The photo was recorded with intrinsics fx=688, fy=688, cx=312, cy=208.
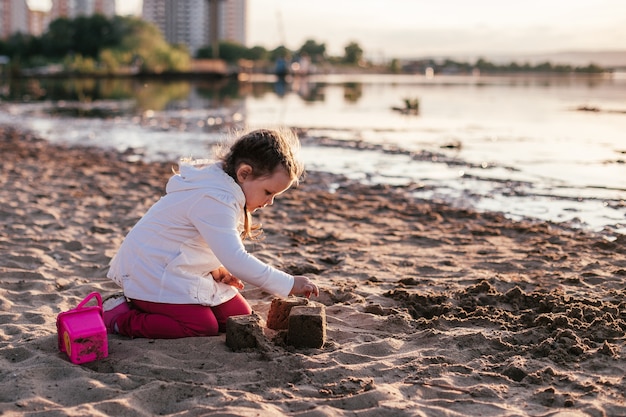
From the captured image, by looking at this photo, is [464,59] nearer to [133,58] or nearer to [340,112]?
[133,58]

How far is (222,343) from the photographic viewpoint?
346 cm

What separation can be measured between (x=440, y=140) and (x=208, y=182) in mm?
10186

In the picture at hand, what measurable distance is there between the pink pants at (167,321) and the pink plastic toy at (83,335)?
9.3 inches

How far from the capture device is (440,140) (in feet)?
42.9

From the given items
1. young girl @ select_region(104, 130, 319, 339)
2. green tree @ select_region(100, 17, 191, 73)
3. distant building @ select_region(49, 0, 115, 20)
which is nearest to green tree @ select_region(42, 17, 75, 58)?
green tree @ select_region(100, 17, 191, 73)

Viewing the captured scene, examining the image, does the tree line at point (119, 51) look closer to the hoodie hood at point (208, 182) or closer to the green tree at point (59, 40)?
the green tree at point (59, 40)

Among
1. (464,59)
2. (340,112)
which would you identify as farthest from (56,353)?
(464,59)

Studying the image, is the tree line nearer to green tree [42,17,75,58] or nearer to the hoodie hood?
green tree [42,17,75,58]

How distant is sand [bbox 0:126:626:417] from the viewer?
283cm

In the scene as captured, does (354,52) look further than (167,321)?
Yes

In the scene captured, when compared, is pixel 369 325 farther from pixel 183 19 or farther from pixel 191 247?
pixel 183 19

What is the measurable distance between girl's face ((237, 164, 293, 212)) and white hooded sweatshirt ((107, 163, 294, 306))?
52 mm

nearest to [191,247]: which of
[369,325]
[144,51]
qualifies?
[369,325]

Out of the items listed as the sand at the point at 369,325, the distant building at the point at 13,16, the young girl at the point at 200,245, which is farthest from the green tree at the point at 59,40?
the young girl at the point at 200,245
